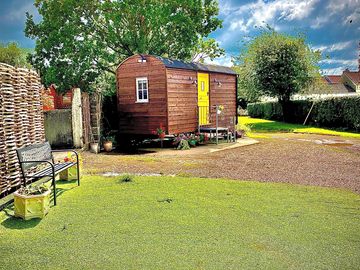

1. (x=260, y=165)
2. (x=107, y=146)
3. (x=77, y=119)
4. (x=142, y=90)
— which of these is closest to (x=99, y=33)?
(x=142, y=90)

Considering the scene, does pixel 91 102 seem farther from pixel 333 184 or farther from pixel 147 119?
pixel 333 184

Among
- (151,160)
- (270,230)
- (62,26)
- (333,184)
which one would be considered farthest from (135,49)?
(270,230)

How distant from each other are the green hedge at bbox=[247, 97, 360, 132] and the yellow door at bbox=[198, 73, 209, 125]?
9.38m

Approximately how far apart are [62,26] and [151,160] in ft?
45.2

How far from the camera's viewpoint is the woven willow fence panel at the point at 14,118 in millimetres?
6301

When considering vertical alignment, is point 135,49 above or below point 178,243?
above

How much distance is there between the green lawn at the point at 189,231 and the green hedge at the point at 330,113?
50.5ft

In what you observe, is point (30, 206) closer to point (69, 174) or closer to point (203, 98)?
point (69, 174)

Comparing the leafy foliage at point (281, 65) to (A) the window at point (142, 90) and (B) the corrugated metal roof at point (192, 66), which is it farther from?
(A) the window at point (142, 90)

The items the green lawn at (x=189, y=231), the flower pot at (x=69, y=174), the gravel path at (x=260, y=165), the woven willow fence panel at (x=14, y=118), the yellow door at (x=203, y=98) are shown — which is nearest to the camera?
the green lawn at (x=189, y=231)

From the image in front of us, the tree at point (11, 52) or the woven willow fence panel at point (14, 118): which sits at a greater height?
the tree at point (11, 52)

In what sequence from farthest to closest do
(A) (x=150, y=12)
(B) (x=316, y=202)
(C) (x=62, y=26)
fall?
(C) (x=62, y=26)
(A) (x=150, y=12)
(B) (x=316, y=202)

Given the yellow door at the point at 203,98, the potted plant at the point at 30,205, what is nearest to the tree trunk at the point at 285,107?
the yellow door at the point at 203,98

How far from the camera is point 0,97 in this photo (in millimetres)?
6328
